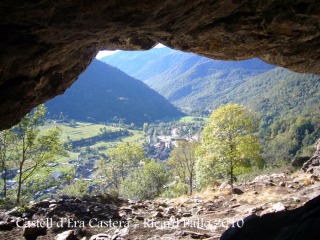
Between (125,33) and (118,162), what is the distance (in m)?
44.4

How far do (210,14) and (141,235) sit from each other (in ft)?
34.1

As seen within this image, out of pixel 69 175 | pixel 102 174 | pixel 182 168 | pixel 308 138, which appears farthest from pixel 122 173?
pixel 308 138

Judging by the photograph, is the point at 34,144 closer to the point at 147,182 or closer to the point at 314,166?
the point at 314,166

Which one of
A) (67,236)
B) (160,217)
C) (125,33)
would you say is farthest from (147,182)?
(125,33)

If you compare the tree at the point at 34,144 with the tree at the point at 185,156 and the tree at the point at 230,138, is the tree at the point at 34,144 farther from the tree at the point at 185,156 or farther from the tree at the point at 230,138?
the tree at the point at 185,156

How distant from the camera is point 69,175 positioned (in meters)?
25.6

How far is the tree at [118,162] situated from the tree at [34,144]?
1119 inches

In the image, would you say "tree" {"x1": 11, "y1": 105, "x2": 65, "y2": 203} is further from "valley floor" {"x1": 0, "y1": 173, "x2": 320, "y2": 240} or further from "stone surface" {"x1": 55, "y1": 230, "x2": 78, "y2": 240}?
"stone surface" {"x1": 55, "y1": 230, "x2": 78, "y2": 240}

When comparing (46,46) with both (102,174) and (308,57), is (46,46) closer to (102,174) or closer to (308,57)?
(308,57)

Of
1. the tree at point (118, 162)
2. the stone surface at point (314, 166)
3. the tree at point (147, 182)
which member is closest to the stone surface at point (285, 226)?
the stone surface at point (314, 166)

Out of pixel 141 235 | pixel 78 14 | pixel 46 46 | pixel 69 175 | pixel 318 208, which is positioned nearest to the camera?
pixel 78 14

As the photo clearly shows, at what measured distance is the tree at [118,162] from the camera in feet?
173

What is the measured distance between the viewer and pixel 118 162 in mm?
53062

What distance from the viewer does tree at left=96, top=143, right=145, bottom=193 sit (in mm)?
52594
